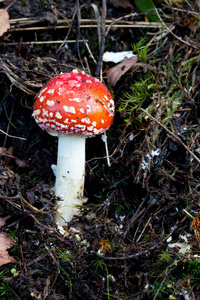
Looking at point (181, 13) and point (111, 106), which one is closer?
point (111, 106)

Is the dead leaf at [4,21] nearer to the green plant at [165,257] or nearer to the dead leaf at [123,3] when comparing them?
the dead leaf at [123,3]

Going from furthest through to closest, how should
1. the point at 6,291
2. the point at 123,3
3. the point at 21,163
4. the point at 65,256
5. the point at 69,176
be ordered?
the point at 123,3
the point at 21,163
the point at 69,176
the point at 65,256
the point at 6,291

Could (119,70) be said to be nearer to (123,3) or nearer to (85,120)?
(85,120)

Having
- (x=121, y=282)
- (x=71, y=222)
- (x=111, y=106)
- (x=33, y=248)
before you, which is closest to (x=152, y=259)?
(x=121, y=282)

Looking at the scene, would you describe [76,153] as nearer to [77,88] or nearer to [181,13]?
[77,88]

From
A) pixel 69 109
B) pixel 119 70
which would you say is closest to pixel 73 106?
pixel 69 109

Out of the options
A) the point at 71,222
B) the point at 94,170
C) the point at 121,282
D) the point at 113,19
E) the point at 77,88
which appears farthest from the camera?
the point at 113,19

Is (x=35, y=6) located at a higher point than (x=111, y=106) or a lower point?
higher
